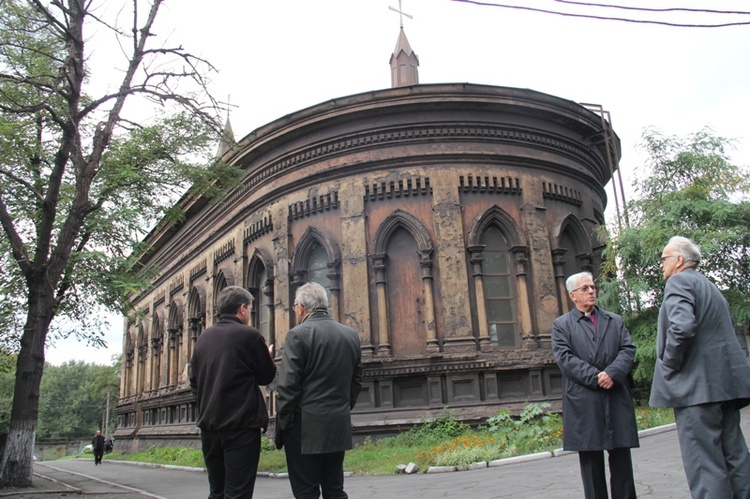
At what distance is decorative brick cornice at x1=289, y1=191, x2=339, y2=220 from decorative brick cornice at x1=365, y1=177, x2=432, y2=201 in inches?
34.4

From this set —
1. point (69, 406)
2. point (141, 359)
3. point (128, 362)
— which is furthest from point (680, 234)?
point (69, 406)

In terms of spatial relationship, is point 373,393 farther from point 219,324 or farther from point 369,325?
point 219,324

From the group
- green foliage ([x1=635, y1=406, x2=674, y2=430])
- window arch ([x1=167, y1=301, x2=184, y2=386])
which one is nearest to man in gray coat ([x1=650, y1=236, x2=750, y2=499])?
green foliage ([x1=635, y1=406, x2=674, y2=430])

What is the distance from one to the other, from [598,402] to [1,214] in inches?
451

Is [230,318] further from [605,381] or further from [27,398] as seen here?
[27,398]

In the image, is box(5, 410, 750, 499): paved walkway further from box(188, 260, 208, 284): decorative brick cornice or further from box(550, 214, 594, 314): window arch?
box(188, 260, 208, 284): decorative brick cornice

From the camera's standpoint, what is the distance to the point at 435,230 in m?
13.9

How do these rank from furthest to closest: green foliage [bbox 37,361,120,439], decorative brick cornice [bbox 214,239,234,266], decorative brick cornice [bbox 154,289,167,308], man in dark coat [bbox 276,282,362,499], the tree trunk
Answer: green foliage [bbox 37,361,120,439], decorative brick cornice [bbox 154,289,167,308], decorative brick cornice [bbox 214,239,234,266], the tree trunk, man in dark coat [bbox 276,282,362,499]

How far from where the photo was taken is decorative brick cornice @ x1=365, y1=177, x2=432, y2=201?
46.7ft

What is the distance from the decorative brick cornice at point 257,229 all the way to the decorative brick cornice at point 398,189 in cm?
324

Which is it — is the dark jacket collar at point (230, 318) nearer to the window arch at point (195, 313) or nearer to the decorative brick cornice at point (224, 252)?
the decorative brick cornice at point (224, 252)

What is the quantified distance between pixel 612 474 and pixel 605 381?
26.2 inches

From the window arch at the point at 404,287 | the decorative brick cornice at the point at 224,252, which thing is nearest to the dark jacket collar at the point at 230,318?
the window arch at the point at 404,287

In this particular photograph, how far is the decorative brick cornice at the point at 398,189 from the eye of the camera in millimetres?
→ 14227
